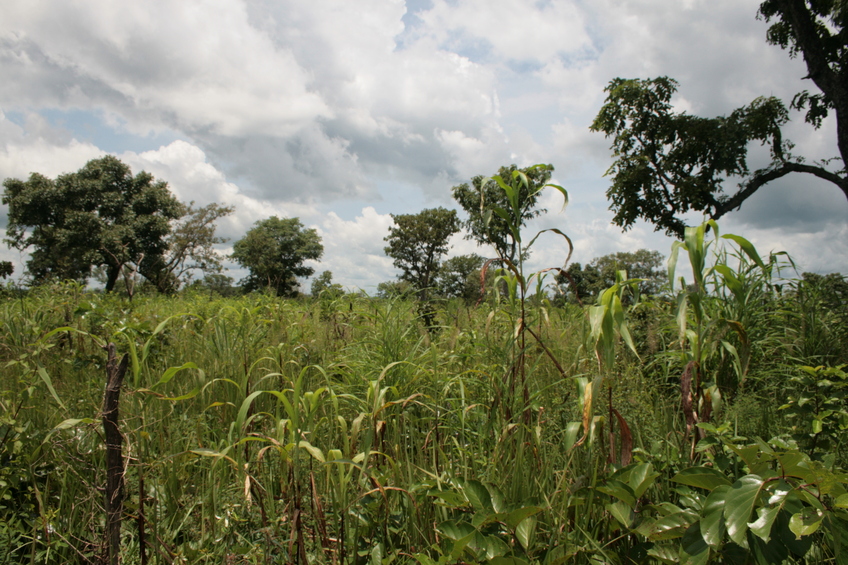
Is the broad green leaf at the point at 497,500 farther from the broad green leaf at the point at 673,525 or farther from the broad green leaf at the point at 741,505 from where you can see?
the broad green leaf at the point at 741,505

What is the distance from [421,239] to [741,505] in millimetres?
37476

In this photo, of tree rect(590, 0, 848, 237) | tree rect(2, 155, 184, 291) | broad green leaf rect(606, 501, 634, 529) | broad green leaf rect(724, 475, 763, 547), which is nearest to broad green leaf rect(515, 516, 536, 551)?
broad green leaf rect(606, 501, 634, 529)

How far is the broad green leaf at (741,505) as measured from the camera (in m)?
0.91

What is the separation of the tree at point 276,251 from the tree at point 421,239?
690 centimetres

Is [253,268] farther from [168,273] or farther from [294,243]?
[168,273]

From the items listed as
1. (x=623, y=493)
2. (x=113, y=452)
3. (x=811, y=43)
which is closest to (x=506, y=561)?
(x=623, y=493)

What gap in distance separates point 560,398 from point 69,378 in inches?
129

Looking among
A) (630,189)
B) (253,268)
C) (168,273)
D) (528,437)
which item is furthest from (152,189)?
(528,437)

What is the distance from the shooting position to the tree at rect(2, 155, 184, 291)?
22.2 m

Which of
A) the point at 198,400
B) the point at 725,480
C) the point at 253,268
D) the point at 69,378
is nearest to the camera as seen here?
the point at 725,480

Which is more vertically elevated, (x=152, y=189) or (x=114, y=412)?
(x=152, y=189)

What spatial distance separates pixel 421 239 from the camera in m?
38.2

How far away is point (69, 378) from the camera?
2.98 meters

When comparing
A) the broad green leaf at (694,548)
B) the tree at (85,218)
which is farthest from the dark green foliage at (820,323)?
the tree at (85,218)
